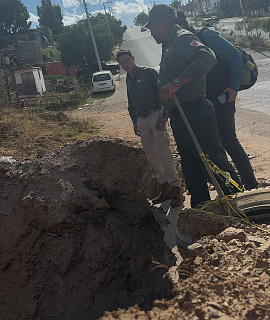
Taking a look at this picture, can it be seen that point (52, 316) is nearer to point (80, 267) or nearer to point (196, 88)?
point (80, 267)

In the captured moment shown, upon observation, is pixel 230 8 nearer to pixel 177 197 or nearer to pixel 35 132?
pixel 35 132

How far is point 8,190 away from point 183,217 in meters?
2.01

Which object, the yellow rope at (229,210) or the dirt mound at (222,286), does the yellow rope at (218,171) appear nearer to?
the yellow rope at (229,210)

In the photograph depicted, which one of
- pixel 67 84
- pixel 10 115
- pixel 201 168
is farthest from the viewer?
pixel 67 84

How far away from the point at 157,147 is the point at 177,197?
641mm


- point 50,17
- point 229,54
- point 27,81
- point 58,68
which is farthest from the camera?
point 50,17

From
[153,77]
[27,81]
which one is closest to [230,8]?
[27,81]

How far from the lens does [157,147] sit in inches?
167

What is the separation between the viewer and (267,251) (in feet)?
6.84

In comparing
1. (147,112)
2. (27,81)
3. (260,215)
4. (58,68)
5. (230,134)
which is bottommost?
(260,215)

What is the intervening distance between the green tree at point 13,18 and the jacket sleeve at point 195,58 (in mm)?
68014

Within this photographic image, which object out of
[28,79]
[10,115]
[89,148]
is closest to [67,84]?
[28,79]

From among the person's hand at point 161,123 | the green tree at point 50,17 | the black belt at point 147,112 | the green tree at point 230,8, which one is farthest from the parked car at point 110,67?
the green tree at point 50,17

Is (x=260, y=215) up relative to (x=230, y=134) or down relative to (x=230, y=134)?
down
